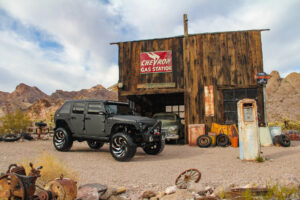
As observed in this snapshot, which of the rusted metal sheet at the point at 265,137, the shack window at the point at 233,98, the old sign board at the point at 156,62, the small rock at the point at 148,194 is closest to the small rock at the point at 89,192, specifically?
the small rock at the point at 148,194

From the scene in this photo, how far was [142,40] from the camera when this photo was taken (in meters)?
15.0

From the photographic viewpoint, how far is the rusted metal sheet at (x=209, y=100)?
534 inches

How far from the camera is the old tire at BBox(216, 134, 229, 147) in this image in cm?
1190

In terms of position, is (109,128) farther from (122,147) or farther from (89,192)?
(89,192)

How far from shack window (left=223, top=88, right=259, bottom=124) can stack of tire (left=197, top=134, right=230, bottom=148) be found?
4.89ft

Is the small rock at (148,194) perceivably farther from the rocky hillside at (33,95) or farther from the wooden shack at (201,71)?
the rocky hillside at (33,95)

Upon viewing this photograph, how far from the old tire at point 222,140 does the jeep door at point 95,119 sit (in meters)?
6.48

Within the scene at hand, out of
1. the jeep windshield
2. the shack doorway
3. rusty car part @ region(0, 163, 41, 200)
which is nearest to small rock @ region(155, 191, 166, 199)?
rusty car part @ region(0, 163, 41, 200)

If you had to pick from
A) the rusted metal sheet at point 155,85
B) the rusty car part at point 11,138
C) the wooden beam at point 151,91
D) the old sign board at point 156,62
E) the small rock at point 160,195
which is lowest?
the small rock at point 160,195

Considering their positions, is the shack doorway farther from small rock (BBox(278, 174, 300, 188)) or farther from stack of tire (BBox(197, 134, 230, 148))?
small rock (BBox(278, 174, 300, 188))

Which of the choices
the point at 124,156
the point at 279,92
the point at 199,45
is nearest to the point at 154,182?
the point at 124,156

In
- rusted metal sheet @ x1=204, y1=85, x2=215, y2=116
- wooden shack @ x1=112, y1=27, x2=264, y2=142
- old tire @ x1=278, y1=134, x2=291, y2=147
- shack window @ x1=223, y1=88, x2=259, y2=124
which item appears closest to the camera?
old tire @ x1=278, y1=134, x2=291, y2=147

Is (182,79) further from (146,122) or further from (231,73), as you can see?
(146,122)

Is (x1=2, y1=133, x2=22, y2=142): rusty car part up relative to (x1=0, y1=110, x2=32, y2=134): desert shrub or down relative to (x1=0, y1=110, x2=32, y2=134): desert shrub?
down
